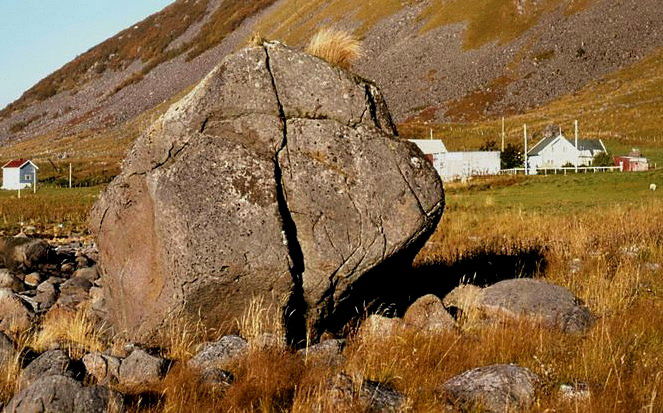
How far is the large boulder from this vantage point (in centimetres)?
820

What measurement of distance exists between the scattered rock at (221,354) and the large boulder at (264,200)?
1.06 metres

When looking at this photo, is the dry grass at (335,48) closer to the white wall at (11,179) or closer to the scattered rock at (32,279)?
the scattered rock at (32,279)

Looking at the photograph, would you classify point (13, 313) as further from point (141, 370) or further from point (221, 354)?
point (221, 354)

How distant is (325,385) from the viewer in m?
5.98

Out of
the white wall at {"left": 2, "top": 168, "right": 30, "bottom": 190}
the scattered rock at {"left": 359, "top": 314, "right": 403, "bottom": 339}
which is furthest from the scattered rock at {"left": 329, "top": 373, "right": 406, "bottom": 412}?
the white wall at {"left": 2, "top": 168, "right": 30, "bottom": 190}

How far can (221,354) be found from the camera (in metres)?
7.00

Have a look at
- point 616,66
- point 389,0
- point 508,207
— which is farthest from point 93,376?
point 389,0

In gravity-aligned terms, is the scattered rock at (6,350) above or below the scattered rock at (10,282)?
above

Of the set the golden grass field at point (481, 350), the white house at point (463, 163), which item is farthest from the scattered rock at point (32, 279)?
the white house at point (463, 163)

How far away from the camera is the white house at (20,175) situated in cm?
7300

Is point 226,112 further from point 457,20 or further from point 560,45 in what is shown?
point 457,20

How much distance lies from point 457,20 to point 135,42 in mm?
86821

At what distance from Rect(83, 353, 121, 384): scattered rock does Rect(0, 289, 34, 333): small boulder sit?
3525mm

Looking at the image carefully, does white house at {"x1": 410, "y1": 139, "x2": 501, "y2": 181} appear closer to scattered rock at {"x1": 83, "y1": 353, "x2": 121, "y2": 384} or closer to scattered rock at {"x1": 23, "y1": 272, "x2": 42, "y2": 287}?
scattered rock at {"x1": 23, "y1": 272, "x2": 42, "y2": 287}
